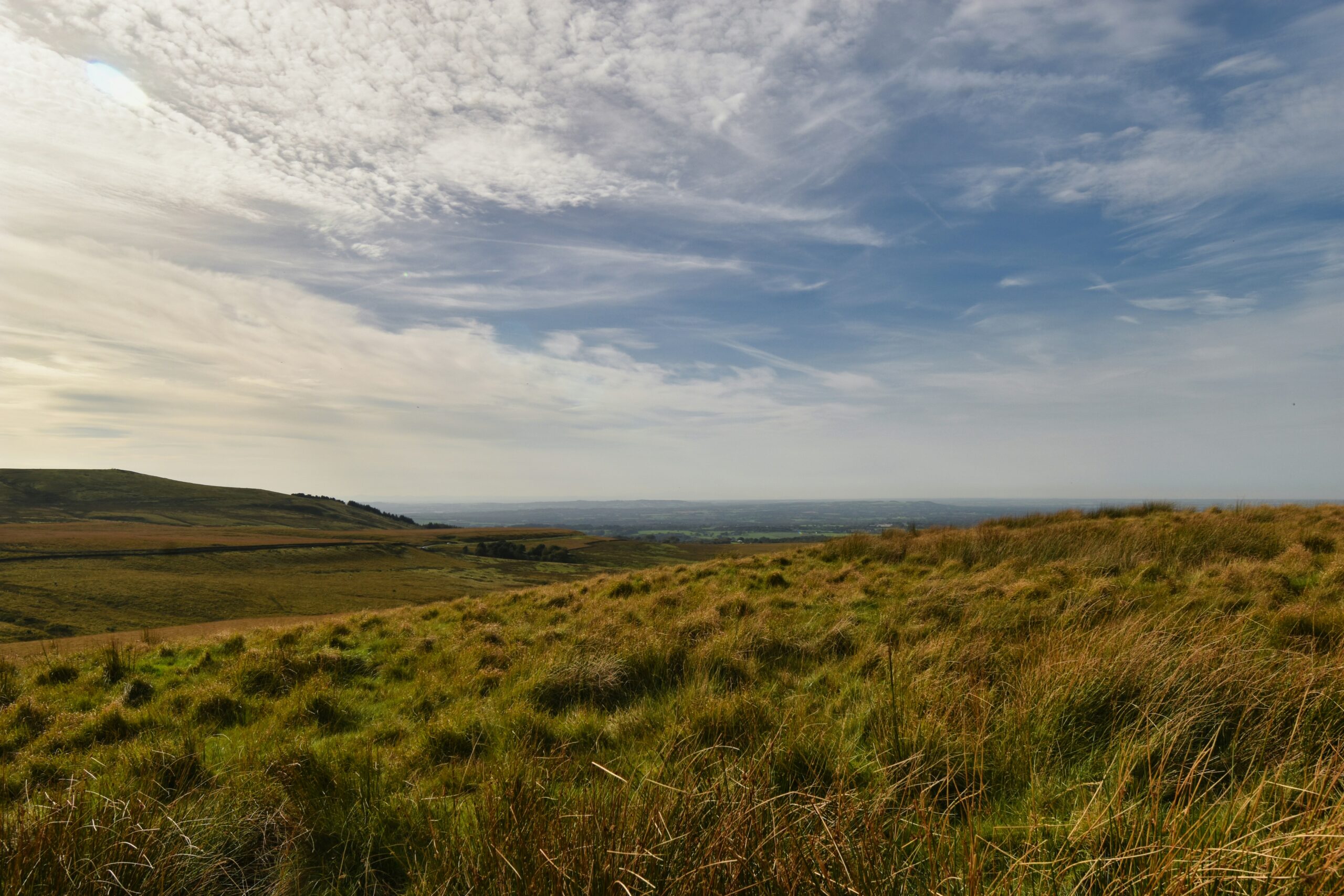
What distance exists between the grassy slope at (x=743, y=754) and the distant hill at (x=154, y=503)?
127087mm

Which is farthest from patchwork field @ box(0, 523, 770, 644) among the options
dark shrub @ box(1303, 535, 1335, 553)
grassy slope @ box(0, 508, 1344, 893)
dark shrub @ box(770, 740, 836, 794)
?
dark shrub @ box(1303, 535, 1335, 553)

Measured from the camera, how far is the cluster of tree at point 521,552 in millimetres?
80750

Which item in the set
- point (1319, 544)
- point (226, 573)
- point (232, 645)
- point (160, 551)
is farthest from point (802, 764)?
point (160, 551)

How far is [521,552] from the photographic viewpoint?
84.5m

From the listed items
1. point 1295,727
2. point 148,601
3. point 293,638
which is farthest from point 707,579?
point 148,601

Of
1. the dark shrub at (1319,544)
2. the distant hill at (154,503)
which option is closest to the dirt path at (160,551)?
the distant hill at (154,503)

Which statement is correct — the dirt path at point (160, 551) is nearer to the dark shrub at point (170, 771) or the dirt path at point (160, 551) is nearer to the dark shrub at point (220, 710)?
the dark shrub at point (220, 710)

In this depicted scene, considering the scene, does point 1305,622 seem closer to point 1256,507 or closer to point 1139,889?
point 1139,889

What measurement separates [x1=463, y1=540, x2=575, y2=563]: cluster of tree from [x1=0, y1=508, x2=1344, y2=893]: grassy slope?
71591 mm

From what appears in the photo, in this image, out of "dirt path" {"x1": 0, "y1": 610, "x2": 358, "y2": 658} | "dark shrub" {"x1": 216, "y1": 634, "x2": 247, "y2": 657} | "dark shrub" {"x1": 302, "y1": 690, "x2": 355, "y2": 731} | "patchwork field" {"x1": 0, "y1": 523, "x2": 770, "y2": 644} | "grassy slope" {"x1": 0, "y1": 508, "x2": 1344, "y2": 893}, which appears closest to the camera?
"grassy slope" {"x1": 0, "y1": 508, "x2": 1344, "y2": 893}

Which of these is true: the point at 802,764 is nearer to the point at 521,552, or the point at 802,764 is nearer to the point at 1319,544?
the point at 1319,544

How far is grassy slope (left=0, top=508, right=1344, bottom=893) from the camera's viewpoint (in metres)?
2.39

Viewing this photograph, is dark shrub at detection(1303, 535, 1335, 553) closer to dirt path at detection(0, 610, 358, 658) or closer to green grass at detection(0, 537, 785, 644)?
dirt path at detection(0, 610, 358, 658)

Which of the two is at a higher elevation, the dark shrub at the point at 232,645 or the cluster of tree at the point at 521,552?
the dark shrub at the point at 232,645
